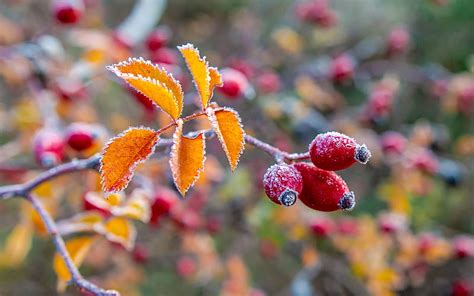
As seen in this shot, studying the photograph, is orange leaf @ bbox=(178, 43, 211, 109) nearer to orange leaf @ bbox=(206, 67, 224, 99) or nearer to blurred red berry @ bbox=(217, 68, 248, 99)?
orange leaf @ bbox=(206, 67, 224, 99)

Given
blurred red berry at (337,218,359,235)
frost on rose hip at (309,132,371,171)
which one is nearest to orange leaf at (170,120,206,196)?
frost on rose hip at (309,132,371,171)

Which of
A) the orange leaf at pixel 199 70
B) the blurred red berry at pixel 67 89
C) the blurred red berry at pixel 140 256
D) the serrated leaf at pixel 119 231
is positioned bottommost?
the blurred red berry at pixel 140 256

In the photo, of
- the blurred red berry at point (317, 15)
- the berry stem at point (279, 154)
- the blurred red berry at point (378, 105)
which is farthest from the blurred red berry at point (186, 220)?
the blurred red berry at point (317, 15)

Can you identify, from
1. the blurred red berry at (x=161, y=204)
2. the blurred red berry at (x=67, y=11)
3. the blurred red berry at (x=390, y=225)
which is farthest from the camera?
the blurred red berry at (x=390, y=225)

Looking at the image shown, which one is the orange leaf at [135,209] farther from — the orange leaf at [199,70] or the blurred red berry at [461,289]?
the blurred red berry at [461,289]

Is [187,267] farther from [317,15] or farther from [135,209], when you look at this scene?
[135,209]

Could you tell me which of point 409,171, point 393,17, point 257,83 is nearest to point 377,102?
point 409,171

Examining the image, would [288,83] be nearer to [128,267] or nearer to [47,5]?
[128,267]
